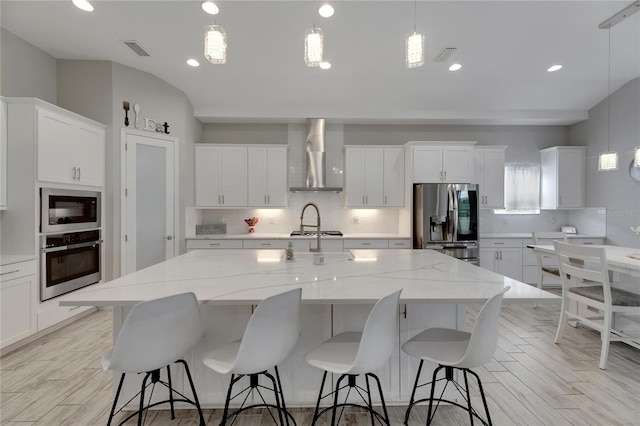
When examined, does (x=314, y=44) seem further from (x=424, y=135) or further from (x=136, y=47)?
(x=424, y=135)

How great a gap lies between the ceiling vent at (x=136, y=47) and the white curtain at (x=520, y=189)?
586cm

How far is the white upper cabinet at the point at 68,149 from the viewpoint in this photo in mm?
3279

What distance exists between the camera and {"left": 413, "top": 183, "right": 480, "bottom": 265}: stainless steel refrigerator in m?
4.81

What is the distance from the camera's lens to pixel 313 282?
1901 mm

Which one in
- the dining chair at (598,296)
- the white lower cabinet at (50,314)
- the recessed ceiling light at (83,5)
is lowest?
the white lower cabinet at (50,314)

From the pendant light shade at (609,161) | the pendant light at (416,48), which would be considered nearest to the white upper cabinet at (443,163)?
the pendant light shade at (609,161)

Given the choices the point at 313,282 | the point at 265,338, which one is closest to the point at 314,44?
the point at 313,282

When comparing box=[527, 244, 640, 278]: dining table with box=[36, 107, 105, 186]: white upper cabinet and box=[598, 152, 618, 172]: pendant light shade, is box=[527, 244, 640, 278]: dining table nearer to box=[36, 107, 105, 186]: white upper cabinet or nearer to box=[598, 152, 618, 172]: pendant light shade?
box=[598, 152, 618, 172]: pendant light shade

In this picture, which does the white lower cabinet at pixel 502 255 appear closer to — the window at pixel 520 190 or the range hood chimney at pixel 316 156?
the window at pixel 520 190

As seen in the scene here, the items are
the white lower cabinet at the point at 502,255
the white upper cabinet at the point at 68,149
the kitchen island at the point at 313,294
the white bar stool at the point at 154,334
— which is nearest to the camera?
the white bar stool at the point at 154,334

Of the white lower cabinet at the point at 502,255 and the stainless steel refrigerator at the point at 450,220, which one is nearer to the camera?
the stainless steel refrigerator at the point at 450,220

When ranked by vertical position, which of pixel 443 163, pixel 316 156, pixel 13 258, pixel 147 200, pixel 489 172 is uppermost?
pixel 316 156

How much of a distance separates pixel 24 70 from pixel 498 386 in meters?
5.59

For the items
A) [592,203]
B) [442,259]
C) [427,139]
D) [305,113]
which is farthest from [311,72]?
[592,203]
